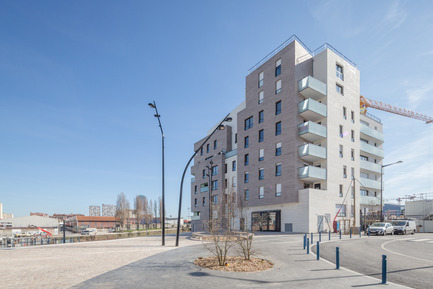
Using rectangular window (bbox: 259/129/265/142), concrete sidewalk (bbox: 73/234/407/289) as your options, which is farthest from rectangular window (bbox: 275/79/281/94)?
concrete sidewalk (bbox: 73/234/407/289)

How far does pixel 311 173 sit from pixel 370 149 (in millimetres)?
16529

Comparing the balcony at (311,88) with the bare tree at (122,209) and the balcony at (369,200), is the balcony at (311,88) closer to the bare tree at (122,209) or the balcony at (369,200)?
the balcony at (369,200)

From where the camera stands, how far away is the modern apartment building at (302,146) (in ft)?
110

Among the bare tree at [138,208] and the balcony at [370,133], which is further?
the bare tree at [138,208]

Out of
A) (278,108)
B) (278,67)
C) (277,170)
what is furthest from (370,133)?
(277,170)

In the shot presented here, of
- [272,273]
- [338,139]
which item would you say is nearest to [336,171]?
[338,139]

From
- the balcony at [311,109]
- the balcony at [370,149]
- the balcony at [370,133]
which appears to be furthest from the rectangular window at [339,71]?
the balcony at [370,149]

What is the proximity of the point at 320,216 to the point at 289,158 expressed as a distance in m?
7.17

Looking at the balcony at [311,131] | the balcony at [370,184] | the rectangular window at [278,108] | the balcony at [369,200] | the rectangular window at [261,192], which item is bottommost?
the balcony at [369,200]

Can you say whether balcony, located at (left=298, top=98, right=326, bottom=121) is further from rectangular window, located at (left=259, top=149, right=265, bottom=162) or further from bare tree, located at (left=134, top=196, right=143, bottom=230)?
bare tree, located at (left=134, top=196, right=143, bottom=230)

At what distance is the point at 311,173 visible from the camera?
107ft

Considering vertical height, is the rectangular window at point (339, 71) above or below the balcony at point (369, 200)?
above

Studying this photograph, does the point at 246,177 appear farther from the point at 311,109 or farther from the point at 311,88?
the point at 311,88

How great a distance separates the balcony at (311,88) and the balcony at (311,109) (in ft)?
4.71
